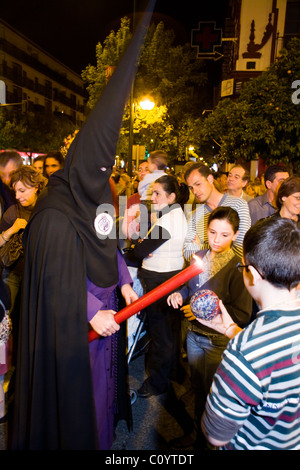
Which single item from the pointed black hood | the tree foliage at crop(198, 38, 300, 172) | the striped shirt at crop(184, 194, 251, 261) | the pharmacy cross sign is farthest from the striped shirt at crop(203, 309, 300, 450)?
the pharmacy cross sign

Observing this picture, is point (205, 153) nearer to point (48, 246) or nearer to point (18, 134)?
point (18, 134)

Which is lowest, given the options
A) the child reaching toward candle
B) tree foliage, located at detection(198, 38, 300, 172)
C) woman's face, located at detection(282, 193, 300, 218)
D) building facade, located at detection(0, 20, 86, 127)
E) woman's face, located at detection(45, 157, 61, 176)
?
the child reaching toward candle

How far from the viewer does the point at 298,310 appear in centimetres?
141

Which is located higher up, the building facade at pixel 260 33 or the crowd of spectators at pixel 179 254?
the building facade at pixel 260 33

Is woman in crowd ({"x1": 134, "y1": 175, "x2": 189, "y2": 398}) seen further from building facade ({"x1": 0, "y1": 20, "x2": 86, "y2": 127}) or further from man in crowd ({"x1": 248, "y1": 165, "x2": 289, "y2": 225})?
building facade ({"x1": 0, "y1": 20, "x2": 86, "y2": 127})

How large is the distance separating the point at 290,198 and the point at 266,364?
9.31 feet

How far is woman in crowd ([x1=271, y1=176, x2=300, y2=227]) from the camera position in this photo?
378cm

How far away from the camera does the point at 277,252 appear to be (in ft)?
4.67

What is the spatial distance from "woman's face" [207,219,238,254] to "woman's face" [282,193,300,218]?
4.63ft

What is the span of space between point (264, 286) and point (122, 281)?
1.61 metres

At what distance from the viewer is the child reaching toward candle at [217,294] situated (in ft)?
8.38

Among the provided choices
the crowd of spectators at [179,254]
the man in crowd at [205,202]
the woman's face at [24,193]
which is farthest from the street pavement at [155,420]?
the woman's face at [24,193]

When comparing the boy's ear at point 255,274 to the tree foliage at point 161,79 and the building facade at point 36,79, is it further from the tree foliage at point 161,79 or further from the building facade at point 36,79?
the building facade at point 36,79

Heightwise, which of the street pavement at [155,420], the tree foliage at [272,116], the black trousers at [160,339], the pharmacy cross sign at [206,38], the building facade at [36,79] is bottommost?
the street pavement at [155,420]
